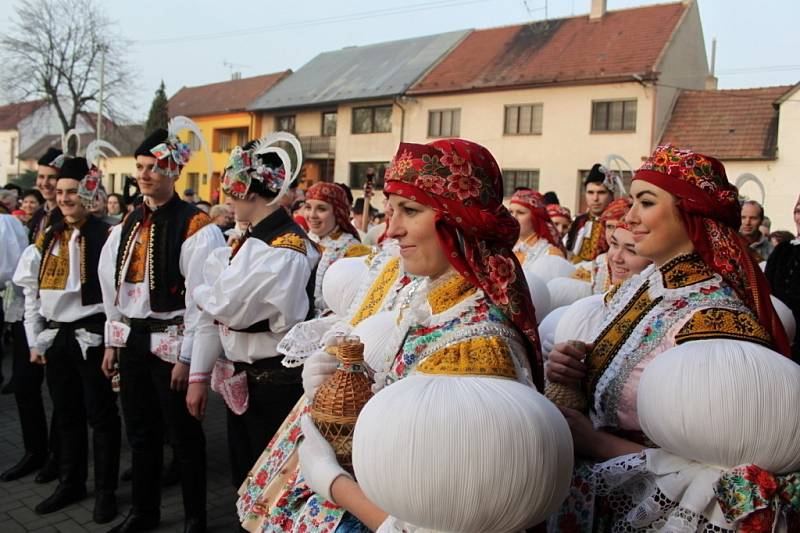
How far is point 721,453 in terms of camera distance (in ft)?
5.70

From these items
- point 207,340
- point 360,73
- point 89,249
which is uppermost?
point 360,73

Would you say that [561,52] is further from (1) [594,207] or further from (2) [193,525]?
(2) [193,525]

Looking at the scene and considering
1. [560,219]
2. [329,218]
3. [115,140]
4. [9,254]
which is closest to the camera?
[9,254]

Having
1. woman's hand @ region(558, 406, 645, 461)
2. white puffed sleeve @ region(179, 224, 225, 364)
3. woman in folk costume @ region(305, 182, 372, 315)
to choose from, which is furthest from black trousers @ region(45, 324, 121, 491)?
woman's hand @ region(558, 406, 645, 461)

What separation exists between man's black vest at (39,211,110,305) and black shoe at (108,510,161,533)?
1.47 meters

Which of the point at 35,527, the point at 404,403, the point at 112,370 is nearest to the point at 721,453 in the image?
the point at 404,403

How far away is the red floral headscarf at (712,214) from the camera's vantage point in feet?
7.00

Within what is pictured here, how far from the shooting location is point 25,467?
5262mm

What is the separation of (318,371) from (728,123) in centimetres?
2371

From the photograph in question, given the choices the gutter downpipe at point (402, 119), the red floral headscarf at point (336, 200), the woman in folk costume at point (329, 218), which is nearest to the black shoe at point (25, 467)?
the woman in folk costume at point (329, 218)

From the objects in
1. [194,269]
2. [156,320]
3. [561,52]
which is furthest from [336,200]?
[561,52]

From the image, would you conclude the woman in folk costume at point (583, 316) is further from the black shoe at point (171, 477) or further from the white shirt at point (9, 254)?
the white shirt at point (9, 254)

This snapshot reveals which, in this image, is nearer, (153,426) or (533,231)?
(153,426)

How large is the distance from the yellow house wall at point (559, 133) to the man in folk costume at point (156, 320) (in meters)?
19.4
